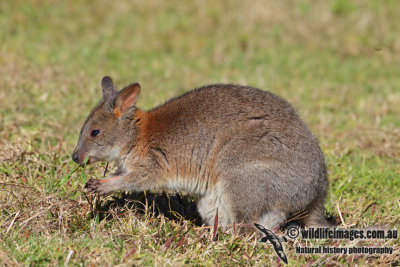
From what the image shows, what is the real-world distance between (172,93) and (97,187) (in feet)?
13.0

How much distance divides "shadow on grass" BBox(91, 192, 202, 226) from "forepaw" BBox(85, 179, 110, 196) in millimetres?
166

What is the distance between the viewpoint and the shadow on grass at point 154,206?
492 centimetres

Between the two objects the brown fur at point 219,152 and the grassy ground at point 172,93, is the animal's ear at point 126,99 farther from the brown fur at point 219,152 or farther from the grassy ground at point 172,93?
the grassy ground at point 172,93

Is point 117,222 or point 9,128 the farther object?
point 9,128

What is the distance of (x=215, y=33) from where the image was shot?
11305mm

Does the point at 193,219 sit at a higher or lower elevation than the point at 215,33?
lower

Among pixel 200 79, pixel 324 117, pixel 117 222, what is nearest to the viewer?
pixel 117 222

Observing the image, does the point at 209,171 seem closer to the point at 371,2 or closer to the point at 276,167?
the point at 276,167

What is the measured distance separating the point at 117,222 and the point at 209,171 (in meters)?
0.93

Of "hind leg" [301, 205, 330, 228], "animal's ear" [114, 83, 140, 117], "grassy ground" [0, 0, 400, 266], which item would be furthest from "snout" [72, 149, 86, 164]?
"hind leg" [301, 205, 330, 228]

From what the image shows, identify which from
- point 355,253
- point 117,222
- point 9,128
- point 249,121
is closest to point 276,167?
point 249,121

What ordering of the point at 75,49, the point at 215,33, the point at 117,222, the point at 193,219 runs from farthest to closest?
the point at 215,33 → the point at 75,49 → the point at 193,219 → the point at 117,222

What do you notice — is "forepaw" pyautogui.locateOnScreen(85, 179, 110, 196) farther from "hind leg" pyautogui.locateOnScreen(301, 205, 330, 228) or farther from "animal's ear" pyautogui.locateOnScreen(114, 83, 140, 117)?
"hind leg" pyautogui.locateOnScreen(301, 205, 330, 228)

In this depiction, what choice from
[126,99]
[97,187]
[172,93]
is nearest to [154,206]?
[97,187]
